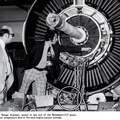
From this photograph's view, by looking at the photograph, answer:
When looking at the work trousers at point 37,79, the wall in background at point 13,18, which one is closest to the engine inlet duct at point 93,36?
the work trousers at point 37,79

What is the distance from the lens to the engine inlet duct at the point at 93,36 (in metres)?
2.44

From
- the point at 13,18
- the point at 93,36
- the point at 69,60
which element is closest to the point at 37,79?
the point at 69,60

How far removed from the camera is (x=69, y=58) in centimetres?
252

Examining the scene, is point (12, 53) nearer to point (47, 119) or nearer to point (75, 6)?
point (75, 6)

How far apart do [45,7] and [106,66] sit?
630 millimetres

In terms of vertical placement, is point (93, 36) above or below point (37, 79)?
above

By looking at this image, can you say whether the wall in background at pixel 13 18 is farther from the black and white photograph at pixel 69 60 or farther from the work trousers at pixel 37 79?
the work trousers at pixel 37 79

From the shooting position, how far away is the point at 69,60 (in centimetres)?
251

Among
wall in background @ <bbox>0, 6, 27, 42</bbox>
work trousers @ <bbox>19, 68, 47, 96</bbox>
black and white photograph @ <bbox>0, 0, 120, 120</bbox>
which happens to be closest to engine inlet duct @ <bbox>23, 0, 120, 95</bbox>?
black and white photograph @ <bbox>0, 0, 120, 120</bbox>

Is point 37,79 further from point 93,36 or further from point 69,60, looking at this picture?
point 93,36

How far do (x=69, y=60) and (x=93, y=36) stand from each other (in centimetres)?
24

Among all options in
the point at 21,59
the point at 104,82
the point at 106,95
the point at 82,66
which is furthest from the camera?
the point at 21,59

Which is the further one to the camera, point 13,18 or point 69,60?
point 13,18

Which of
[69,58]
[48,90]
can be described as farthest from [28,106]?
[69,58]
